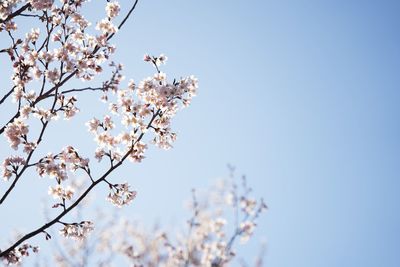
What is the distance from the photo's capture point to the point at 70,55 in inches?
208

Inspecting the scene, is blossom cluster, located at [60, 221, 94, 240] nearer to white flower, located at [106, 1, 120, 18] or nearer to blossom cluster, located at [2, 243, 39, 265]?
blossom cluster, located at [2, 243, 39, 265]

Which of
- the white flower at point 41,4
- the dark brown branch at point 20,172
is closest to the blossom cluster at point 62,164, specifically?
the dark brown branch at point 20,172

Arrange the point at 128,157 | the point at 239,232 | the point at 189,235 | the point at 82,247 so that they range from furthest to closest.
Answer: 1. the point at 82,247
2. the point at 189,235
3. the point at 239,232
4. the point at 128,157

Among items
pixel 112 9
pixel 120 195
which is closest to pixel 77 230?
pixel 120 195

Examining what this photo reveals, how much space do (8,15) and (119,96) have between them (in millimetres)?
2004

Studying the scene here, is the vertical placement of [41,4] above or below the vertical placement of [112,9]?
below

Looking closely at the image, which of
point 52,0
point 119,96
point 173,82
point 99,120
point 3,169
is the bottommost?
point 3,169

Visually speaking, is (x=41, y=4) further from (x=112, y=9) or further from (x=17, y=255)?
(x=17, y=255)

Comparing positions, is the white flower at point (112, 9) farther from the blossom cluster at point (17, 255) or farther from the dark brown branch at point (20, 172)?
the blossom cluster at point (17, 255)

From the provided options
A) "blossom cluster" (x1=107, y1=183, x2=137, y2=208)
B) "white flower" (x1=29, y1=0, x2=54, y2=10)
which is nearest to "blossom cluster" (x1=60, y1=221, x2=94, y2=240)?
"blossom cluster" (x1=107, y1=183, x2=137, y2=208)

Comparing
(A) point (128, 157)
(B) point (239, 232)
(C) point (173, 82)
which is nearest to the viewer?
(A) point (128, 157)

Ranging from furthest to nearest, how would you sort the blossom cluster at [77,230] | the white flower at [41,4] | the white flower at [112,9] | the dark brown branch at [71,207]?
the white flower at [112,9], the white flower at [41,4], the blossom cluster at [77,230], the dark brown branch at [71,207]

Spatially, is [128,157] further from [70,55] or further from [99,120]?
[70,55]

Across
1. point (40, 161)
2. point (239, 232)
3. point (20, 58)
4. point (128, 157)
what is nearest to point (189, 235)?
point (239, 232)
